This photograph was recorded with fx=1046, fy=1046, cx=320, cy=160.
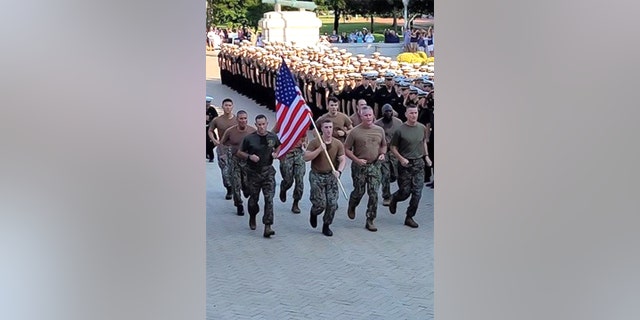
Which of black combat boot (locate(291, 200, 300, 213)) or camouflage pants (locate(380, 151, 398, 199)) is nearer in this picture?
camouflage pants (locate(380, 151, 398, 199))

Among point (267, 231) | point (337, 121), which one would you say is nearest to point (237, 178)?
point (267, 231)

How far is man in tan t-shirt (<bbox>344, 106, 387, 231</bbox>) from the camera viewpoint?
499 inches

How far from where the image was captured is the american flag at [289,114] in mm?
A: 12984

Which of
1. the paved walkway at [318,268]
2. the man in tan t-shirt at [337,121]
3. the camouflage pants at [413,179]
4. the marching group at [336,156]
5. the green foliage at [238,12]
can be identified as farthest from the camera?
the green foliage at [238,12]

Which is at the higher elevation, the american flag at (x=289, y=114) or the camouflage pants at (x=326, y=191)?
the american flag at (x=289, y=114)

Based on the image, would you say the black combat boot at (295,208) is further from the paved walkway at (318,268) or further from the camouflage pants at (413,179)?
the camouflage pants at (413,179)

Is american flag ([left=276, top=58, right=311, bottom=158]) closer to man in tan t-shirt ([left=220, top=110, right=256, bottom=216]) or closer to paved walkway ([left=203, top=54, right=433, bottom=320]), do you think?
man in tan t-shirt ([left=220, top=110, right=256, bottom=216])

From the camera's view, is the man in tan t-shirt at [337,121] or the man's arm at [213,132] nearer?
the man's arm at [213,132]

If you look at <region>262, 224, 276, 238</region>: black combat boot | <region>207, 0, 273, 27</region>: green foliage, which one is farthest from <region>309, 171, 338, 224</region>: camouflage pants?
<region>207, 0, 273, 27</region>: green foliage

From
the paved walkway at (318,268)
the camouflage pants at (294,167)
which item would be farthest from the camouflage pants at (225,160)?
the camouflage pants at (294,167)
